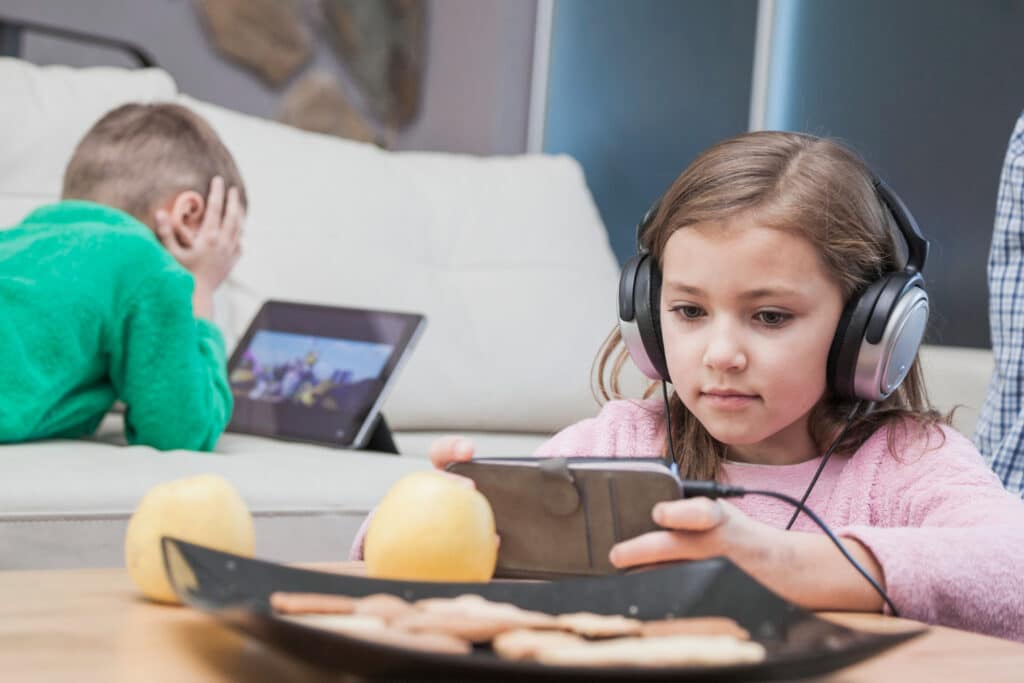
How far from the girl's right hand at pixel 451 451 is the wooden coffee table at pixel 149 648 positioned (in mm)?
207

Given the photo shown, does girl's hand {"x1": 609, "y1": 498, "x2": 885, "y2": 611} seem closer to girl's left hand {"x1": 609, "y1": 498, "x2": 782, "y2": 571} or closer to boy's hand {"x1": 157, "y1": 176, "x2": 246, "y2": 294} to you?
girl's left hand {"x1": 609, "y1": 498, "x2": 782, "y2": 571}

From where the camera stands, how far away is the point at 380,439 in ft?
5.90

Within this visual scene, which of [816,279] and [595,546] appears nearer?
[595,546]

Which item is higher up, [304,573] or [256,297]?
[304,573]

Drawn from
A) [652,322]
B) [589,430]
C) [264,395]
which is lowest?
[264,395]

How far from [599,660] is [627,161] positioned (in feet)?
8.98

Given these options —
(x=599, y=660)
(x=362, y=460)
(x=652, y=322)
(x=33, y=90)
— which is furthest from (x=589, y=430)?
(x=33, y=90)

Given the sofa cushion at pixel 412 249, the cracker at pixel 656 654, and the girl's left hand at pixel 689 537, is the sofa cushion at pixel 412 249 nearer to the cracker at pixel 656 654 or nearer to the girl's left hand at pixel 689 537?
the girl's left hand at pixel 689 537

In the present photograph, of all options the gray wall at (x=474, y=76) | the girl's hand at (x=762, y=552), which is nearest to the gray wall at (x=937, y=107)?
the gray wall at (x=474, y=76)

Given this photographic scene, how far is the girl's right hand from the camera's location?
769mm

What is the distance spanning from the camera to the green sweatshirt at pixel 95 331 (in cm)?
149

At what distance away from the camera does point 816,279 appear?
0.96m

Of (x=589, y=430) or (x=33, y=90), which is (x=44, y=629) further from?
(x=33, y=90)

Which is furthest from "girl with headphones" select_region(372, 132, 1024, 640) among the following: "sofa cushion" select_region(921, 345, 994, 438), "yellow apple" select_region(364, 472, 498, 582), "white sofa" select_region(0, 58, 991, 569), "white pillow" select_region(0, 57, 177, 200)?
"white pillow" select_region(0, 57, 177, 200)
